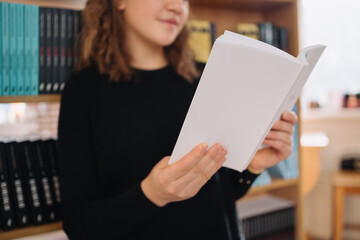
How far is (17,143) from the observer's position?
1.10 metres

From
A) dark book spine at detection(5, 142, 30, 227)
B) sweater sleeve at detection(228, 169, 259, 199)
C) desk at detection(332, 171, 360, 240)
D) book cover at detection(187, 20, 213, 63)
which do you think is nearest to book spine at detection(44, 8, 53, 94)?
dark book spine at detection(5, 142, 30, 227)

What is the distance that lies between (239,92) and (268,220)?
48.6 inches

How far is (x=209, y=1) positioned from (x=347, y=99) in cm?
177

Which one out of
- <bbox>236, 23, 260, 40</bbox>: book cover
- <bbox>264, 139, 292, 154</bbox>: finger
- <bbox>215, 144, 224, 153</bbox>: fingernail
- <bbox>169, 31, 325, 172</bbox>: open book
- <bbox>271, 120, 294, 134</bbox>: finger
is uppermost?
<bbox>236, 23, 260, 40</bbox>: book cover

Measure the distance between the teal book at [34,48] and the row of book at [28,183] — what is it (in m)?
0.18

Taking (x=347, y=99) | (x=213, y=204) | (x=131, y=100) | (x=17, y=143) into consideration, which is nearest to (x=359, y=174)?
(x=347, y=99)

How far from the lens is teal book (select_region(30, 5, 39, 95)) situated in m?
1.09

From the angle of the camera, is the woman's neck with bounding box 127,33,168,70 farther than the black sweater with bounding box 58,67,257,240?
Yes

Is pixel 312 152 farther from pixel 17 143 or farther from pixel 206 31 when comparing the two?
pixel 17 143

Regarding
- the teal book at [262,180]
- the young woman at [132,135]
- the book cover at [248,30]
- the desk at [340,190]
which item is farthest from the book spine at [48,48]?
the desk at [340,190]

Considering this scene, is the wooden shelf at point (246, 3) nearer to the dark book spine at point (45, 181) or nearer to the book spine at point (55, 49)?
the book spine at point (55, 49)

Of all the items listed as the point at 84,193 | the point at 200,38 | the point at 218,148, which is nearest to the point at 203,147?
the point at 218,148

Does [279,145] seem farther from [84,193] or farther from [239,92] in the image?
[84,193]

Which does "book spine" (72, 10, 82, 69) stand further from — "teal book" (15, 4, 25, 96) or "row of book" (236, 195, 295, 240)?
"row of book" (236, 195, 295, 240)
